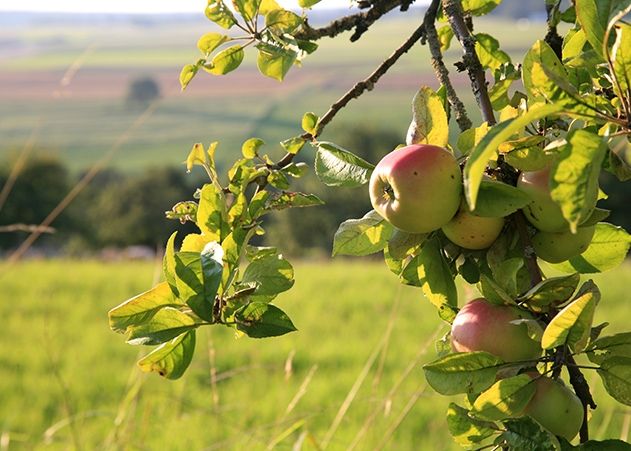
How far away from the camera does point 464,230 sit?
19.7 inches

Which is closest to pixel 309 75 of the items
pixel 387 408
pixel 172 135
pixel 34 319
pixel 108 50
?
pixel 172 135

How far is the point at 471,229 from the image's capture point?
1.63ft

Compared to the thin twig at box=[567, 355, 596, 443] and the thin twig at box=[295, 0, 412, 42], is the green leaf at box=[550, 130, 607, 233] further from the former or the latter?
the thin twig at box=[295, 0, 412, 42]

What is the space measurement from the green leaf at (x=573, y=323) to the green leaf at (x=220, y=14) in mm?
396

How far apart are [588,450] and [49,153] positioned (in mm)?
22478

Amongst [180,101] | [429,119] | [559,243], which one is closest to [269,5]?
[429,119]

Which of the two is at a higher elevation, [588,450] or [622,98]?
[622,98]

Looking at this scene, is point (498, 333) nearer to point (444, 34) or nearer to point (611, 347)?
point (611, 347)

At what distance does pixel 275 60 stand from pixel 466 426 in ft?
1.11

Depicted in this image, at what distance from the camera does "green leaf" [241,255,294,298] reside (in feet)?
1.85

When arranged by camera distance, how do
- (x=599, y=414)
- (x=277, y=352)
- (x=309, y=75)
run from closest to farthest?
1. (x=599, y=414)
2. (x=277, y=352)
3. (x=309, y=75)

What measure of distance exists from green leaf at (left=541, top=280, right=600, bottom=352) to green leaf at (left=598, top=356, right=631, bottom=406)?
5 cm

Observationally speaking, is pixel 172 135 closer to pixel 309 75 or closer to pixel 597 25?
pixel 309 75

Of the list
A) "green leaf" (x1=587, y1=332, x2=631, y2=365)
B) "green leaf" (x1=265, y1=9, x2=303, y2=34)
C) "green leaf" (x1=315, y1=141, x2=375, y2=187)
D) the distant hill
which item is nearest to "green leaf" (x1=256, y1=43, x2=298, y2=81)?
"green leaf" (x1=265, y1=9, x2=303, y2=34)
